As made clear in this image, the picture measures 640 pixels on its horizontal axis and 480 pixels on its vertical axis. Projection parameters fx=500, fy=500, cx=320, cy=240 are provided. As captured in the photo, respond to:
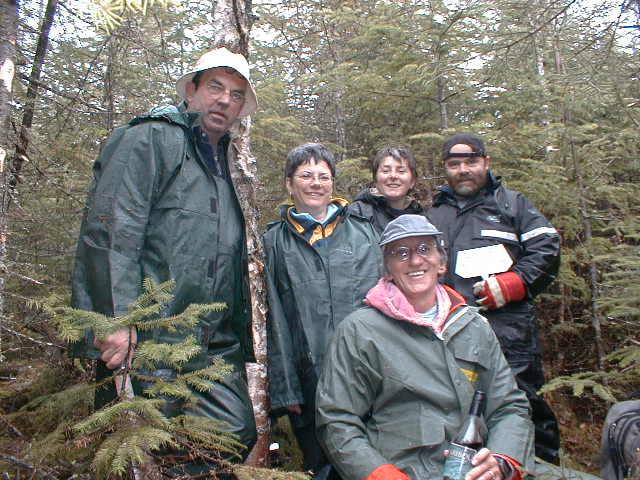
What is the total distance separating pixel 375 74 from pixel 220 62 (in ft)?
17.1

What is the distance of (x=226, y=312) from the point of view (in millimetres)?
3461

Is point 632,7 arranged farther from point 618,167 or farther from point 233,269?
point 233,269

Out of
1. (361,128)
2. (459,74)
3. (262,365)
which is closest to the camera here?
(262,365)

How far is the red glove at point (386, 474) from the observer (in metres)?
2.76

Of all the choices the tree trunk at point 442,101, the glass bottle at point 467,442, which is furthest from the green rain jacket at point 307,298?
the tree trunk at point 442,101

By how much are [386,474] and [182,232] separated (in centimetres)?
186

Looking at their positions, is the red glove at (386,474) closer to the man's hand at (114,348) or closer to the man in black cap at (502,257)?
the man's hand at (114,348)

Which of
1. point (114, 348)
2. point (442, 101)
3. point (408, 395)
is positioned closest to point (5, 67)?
point (114, 348)

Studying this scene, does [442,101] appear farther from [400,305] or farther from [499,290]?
[400,305]

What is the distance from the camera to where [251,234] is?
4031mm

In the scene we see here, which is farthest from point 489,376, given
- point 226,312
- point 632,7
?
point 632,7

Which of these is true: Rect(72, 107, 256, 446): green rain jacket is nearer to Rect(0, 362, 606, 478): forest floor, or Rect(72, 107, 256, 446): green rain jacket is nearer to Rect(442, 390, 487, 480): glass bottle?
Rect(0, 362, 606, 478): forest floor

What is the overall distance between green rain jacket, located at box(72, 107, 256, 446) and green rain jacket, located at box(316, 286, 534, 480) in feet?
2.52

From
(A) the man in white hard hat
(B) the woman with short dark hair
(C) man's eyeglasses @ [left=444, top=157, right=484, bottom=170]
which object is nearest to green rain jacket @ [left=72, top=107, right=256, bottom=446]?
(A) the man in white hard hat
